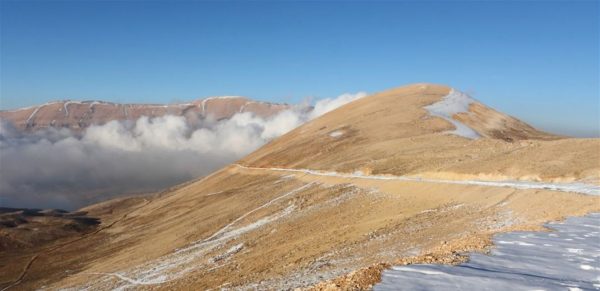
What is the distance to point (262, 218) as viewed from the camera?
4934 cm

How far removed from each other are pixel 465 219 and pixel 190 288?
18.0 metres

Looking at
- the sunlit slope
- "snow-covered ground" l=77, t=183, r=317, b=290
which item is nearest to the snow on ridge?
the sunlit slope

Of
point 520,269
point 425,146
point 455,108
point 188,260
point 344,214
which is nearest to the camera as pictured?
point 520,269

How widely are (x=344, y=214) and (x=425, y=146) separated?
27997 millimetres

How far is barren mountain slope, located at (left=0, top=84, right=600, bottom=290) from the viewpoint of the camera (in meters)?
24.2

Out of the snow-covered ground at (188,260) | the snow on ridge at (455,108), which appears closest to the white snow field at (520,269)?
the snow-covered ground at (188,260)

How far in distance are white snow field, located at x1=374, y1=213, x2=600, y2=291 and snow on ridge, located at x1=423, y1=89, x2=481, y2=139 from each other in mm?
54714

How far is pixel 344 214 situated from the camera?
130 feet

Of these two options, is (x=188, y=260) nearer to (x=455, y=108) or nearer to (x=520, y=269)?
(x=520, y=269)

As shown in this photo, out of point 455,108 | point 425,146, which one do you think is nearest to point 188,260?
point 425,146

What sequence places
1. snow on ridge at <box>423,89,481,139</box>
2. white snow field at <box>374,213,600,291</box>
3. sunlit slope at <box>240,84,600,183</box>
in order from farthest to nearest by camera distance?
snow on ridge at <box>423,89,481,139</box> → sunlit slope at <box>240,84,600,183</box> → white snow field at <box>374,213,600,291</box>

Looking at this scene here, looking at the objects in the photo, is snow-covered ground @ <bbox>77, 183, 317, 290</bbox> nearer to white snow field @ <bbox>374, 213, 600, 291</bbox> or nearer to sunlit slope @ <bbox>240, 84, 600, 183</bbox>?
sunlit slope @ <bbox>240, 84, 600, 183</bbox>

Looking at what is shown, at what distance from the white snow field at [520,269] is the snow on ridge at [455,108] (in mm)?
54714

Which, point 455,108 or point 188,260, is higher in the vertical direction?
point 455,108
